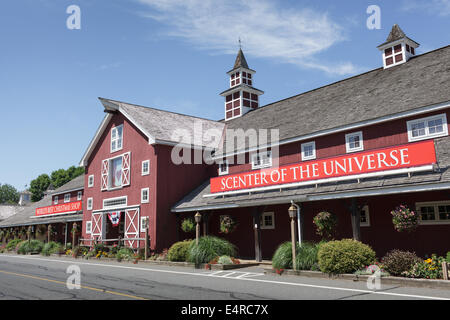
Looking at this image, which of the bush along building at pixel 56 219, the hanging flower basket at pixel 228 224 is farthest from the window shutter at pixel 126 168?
the hanging flower basket at pixel 228 224

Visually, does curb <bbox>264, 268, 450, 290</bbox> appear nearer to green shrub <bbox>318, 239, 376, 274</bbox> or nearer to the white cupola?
green shrub <bbox>318, 239, 376, 274</bbox>

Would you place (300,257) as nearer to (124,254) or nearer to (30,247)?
(124,254)

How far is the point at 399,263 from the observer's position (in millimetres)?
12539

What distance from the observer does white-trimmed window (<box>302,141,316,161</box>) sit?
67.7 ft

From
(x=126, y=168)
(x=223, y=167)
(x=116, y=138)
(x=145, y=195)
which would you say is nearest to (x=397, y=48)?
(x=223, y=167)

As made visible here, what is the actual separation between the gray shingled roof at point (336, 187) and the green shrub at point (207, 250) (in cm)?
219

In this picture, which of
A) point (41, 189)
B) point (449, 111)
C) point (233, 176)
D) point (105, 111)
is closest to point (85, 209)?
point (105, 111)

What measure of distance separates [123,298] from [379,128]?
1358 centimetres

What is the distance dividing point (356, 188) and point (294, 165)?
12.7ft

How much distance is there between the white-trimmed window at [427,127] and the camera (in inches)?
642

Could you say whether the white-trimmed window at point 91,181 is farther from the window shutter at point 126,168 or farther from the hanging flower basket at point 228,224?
the hanging flower basket at point 228,224

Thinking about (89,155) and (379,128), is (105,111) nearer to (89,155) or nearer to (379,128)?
(89,155)

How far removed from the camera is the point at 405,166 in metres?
14.7

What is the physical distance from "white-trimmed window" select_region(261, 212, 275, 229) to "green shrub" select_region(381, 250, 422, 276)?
9119mm
